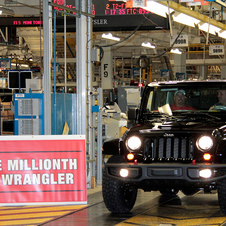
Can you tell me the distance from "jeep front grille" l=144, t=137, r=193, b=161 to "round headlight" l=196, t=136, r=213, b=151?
0.10 m

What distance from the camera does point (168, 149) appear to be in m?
5.48

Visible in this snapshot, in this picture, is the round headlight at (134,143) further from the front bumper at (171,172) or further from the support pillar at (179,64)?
the support pillar at (179,64)

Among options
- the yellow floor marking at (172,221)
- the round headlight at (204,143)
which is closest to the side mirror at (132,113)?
the round headlight at (204,143)

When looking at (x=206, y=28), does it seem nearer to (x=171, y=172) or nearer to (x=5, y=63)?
(x=171, y=172)

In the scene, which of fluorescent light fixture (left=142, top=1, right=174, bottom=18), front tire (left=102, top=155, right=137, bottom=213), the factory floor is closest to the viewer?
the factory floor

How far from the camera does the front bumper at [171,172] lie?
5223 mm

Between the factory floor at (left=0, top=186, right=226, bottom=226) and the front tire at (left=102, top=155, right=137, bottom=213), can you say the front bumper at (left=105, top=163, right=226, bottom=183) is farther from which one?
the factory floor at (left=0, top=186, right=226, bottom=226)

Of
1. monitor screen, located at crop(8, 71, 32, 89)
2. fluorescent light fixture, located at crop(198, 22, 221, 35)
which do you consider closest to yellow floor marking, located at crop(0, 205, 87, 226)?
fluorescent light fixture, located at crop(198, 22, 221, 35)

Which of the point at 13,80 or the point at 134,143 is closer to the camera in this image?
the point at 134,143

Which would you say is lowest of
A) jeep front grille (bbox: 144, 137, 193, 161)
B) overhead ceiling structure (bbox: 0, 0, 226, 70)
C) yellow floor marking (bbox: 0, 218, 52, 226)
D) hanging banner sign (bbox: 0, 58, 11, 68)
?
yellow floor marking (bbox: 0, 218, 52, 226)

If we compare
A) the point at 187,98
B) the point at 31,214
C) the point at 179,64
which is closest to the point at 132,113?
the point at 187,98

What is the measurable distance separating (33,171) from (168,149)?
200cm

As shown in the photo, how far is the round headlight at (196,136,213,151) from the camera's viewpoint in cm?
536

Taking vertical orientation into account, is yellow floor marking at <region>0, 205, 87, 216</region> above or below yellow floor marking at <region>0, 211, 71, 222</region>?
below
